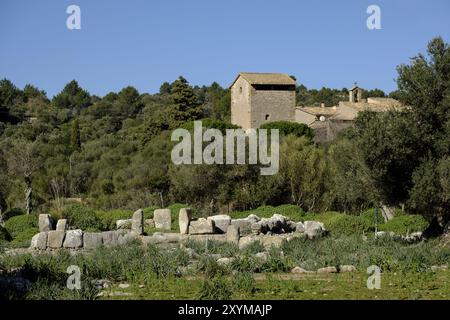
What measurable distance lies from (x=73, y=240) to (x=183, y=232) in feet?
13.5

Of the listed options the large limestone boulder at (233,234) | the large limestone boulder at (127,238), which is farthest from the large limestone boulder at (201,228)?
the large limestone boulder at (127,238)

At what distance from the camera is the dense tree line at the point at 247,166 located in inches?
741

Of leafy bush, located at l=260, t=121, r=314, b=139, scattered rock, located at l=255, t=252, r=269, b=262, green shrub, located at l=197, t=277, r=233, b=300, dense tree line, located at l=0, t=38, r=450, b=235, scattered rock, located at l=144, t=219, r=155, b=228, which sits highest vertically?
leafy bush, located at l=260, t=121, r=314, b=139

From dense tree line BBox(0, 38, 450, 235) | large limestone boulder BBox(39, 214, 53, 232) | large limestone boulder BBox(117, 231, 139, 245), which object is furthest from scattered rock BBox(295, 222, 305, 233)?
large limestone boulder BBox(39, 214, 53, 232)

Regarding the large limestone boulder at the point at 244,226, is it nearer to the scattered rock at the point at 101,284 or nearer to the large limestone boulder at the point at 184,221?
the large limestone boulder at the point at 184,221

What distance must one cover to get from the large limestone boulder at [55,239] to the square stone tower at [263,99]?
4110cm

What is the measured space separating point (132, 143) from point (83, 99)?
52.1m

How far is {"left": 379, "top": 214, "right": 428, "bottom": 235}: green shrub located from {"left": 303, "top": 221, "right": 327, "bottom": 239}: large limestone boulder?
3.10 meters

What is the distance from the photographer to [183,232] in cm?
2405

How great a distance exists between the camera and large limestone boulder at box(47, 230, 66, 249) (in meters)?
21.4

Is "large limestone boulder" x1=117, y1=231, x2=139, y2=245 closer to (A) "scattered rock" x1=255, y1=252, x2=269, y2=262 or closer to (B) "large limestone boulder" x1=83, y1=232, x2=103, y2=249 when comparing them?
(B) "large limestone boulder" x1=83, y1=232, x2=103, y2=249

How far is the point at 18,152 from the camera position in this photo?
118 feet

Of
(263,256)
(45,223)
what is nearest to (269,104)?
(45,223)
